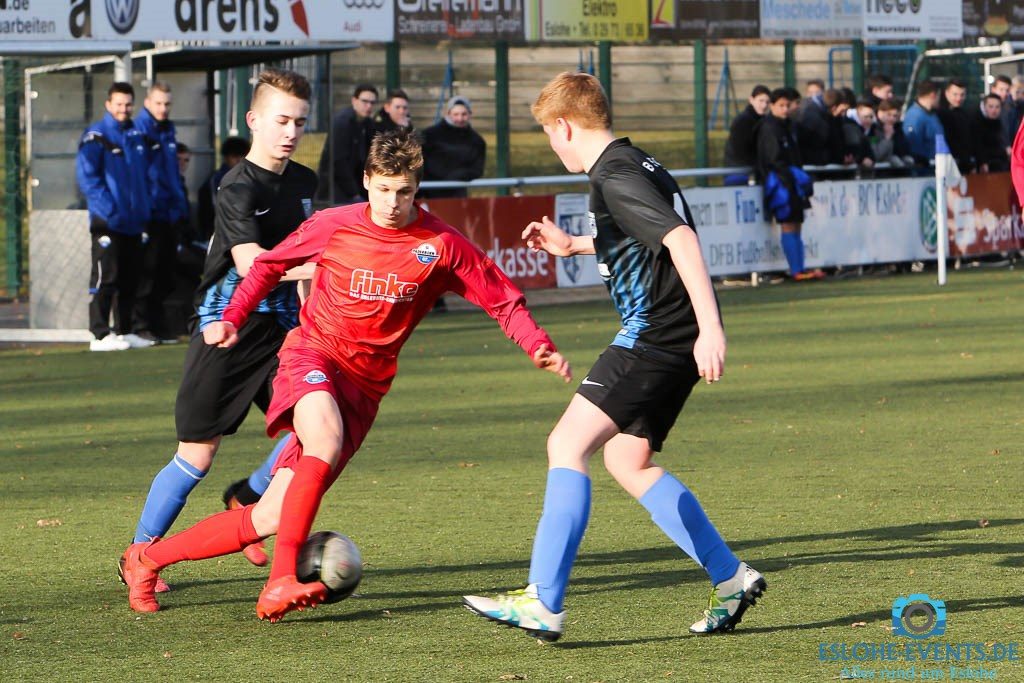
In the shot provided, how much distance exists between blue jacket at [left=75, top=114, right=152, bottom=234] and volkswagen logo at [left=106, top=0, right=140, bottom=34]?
5.46 ft

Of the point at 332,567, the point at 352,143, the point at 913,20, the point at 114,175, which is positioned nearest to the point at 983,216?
the point at 913,20

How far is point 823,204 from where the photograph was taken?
20.8m

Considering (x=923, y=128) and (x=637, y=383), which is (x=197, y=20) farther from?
(x=637, y=383)

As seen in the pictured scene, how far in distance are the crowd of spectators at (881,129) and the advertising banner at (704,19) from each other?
112 cm

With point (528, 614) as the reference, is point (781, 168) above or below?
above

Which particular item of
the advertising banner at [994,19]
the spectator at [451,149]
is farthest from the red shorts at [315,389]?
the advertising banner at [994,19]

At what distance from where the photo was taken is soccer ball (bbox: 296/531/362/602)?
5.46 metres

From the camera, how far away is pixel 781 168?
778 inches

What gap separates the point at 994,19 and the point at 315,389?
22.2m

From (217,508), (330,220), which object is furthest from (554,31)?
(330,220)

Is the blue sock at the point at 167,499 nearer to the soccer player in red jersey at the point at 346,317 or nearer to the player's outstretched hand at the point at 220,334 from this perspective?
the soccer player in red jersey at the point at 346,317

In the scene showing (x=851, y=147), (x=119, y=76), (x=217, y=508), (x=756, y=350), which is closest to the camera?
(x=217, y=508)

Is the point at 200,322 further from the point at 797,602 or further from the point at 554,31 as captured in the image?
the point at 554,31

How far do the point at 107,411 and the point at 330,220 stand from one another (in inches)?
233
